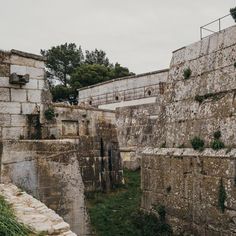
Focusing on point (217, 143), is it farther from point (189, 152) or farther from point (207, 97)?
point (207, 97)

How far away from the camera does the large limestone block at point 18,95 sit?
824cm

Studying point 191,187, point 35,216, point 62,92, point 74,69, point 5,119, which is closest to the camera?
point 35,216

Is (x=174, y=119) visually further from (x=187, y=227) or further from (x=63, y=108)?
(x=63, y=108)

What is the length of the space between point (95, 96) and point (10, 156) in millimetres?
19574

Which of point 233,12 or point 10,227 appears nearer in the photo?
point 10,227

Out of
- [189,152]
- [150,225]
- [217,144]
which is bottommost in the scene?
[150,225]

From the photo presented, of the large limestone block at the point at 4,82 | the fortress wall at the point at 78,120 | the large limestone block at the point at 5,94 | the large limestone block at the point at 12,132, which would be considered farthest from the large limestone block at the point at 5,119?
the fortress wall at the point at 78,120

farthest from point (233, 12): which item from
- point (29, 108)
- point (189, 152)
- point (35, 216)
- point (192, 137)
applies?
point (35, 216)

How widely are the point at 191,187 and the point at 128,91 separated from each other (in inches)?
565

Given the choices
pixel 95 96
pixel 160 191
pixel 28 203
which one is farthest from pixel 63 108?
pixel 95 96

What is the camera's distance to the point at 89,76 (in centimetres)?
3550

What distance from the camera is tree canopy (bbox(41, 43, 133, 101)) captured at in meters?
35.9

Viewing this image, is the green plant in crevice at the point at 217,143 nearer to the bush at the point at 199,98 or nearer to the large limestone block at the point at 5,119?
the bush at the point at 199,98

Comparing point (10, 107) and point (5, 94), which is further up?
point (5, 94)
